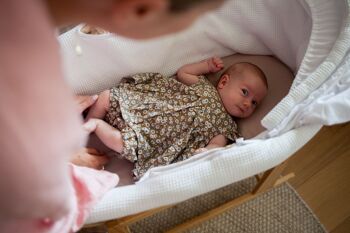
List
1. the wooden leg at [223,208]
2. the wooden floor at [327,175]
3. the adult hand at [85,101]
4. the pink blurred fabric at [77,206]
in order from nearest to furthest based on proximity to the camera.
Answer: the pink blurred fabric at [77,206] < the adult hand at [85,101] < the wooden leg at [223,208] < the wooden floor at [327,175]

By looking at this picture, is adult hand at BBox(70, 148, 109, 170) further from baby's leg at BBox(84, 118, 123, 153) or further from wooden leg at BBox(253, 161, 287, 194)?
wooden leg at BBox(253, 161, 287, 194)

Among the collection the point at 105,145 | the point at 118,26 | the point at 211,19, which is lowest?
the point at 105,145

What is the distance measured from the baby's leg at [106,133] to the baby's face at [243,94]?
0.33 m

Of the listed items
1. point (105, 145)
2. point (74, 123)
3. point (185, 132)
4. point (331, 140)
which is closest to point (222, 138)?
point (185, 132)

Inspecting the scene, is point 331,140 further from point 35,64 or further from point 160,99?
point 35,64

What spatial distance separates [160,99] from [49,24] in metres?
0.86

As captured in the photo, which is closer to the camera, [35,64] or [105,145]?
[35,64]

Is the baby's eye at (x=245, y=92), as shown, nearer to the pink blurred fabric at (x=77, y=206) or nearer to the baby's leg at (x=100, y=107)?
the baby's leg at (x=100, y=107)

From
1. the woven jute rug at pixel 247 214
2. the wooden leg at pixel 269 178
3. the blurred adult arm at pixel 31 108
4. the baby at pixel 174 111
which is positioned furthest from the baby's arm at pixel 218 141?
the blurred adult arm at pixel 31 108

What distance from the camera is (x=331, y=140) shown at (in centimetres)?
144

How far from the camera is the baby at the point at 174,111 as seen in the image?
109cm

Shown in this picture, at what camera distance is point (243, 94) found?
1.20 meters

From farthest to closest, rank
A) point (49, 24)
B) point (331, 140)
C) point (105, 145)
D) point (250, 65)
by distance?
point (331, 140) → point (250, 65) → point (105, 145) → point (49, 24)

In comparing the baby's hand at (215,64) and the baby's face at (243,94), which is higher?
the baby's hand at (215,64)
